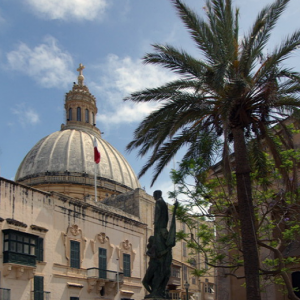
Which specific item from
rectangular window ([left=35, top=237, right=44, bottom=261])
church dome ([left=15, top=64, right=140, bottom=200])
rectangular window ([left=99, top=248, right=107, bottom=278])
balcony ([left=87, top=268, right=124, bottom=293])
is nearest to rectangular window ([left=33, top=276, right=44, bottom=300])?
rectangular window ([left=35, top=237, right=44, bottom=261])

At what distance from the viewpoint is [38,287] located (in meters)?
27.2

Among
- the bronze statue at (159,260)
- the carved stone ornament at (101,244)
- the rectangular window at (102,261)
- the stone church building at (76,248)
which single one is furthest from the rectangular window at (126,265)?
the bronze statue at (159,260)

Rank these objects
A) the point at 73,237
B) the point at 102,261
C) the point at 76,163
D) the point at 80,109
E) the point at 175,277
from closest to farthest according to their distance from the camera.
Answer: the point at 73,237 → the point at 102,261 → the point at 175,277 → the point at 76,163 → the point at 80,109

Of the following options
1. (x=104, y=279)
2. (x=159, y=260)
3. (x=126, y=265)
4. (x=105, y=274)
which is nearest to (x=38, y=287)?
(x=104, y=279)

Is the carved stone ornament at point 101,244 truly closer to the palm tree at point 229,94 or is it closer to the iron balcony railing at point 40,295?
the iron balcony railing at point 40,295

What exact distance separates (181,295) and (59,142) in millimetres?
24868

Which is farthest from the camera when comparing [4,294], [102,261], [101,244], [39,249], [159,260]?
[101,244]

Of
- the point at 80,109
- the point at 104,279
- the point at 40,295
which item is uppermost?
the point at 80,109

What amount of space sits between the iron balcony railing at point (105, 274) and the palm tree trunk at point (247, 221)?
17.7m

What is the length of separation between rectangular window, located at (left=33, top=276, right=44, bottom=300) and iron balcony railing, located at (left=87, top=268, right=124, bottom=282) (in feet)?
13.5

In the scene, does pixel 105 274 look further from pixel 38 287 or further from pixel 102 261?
pixel 38 287

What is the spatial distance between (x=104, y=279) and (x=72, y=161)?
25.4m

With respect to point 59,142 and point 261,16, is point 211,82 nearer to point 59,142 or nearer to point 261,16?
point 261,16

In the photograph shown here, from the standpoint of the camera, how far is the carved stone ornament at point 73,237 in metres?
29.8
